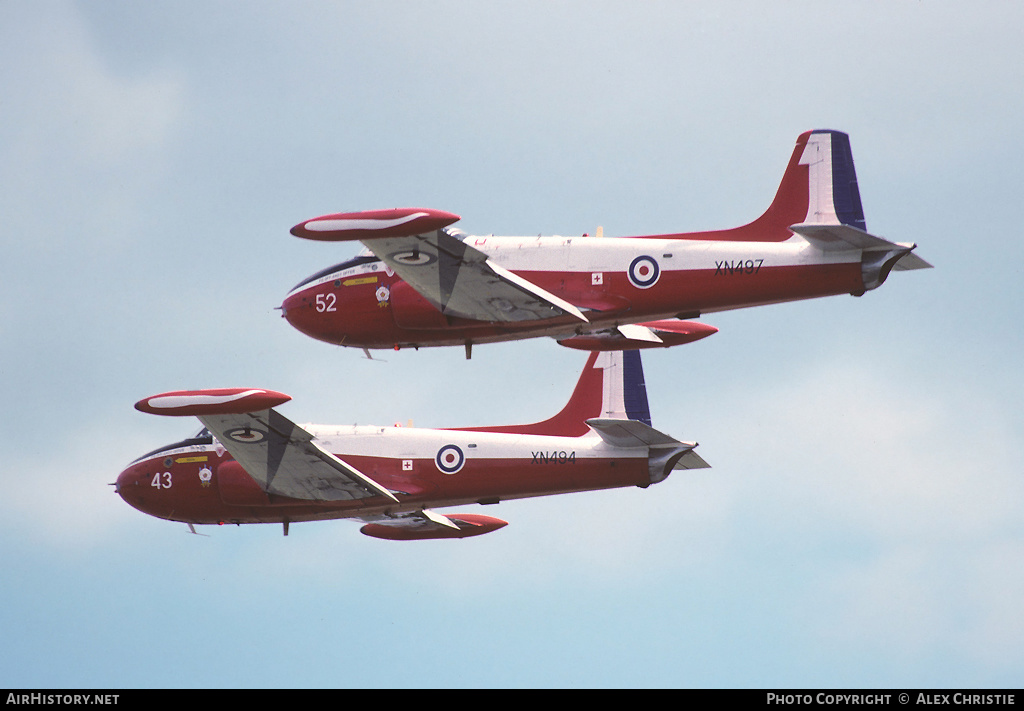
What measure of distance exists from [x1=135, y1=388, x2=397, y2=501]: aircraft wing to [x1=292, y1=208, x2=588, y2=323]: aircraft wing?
5589 millimetres

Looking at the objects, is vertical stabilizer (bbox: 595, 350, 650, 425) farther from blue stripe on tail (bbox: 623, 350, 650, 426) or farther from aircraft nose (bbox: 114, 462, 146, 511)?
aircraft nose (bbox: 114, 462, 146, 511)

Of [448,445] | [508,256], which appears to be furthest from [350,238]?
[448,445]

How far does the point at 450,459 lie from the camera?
54250 mm

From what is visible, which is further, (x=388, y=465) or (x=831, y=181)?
(x=388, y=465)

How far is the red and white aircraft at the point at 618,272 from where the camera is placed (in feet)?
159

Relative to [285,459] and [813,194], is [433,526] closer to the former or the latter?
[285,459]

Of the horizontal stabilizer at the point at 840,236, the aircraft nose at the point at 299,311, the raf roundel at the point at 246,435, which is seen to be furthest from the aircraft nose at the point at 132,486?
the horizontal stabilizer at the point at 840,236

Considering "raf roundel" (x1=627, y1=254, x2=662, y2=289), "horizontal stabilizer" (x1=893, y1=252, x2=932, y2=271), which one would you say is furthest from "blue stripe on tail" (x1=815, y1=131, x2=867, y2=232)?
"raf roundel" (x1=627, y1=254, x2=662, y2=289)

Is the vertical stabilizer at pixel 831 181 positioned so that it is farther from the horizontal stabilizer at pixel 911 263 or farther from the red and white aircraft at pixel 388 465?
the red and white aircraft at pixel 388 465

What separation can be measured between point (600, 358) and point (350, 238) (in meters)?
14.3

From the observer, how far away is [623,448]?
2095 inches

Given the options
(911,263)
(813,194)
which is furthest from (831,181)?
(911,263)

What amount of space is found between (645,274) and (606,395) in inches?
285
